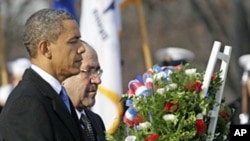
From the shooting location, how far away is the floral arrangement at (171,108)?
24.2ft

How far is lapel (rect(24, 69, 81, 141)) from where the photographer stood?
6906 millimetres

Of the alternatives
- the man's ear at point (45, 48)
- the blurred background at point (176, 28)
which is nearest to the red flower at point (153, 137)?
the man's ear at point (45, 48)

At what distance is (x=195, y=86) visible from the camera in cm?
748

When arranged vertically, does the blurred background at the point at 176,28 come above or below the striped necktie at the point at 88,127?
above

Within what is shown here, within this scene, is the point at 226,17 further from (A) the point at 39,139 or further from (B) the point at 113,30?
(A) the point at 39,139

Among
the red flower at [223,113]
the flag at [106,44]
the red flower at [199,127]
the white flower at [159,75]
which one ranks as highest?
the flag at [106,44]

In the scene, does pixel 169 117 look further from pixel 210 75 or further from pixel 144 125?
pixel 210 75

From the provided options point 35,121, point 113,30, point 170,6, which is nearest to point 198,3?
point 170,6

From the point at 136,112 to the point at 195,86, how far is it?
40 cm

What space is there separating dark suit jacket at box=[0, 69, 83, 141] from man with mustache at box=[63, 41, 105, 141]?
113 centimetres

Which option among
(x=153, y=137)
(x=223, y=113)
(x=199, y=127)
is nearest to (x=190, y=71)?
(x=223, y=113)

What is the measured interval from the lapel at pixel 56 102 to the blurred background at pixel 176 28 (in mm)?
18174

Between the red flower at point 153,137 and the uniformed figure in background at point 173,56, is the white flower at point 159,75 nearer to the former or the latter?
the red flower at point 153,137

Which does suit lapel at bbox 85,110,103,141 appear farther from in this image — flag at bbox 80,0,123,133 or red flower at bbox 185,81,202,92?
flag at bbox 80,0,123,133
